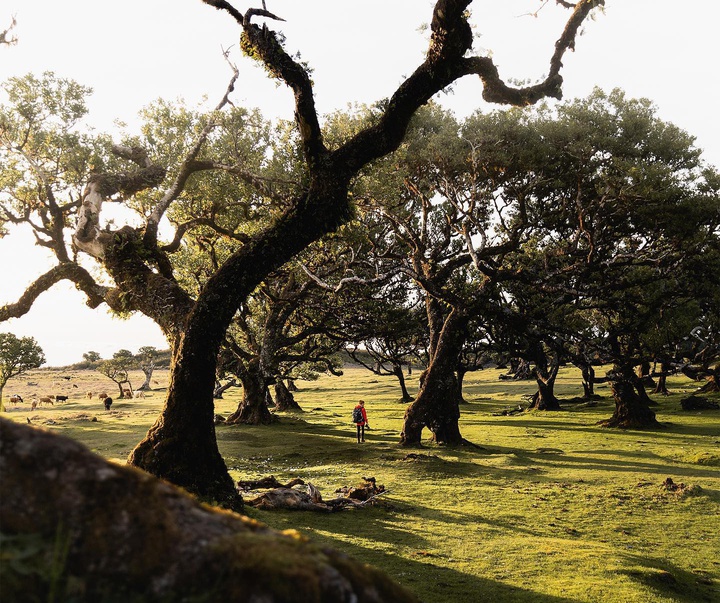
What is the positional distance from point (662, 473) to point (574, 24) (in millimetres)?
15097

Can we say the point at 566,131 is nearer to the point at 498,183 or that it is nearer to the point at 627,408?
the point at 498,183

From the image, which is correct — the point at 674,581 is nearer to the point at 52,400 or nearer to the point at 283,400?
the point at 283,400

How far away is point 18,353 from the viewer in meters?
57.3

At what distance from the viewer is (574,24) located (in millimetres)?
13875

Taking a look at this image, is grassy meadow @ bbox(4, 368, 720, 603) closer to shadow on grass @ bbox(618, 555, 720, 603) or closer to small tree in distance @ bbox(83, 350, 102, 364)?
shadow on grass @ bbox(618, 555, 720, 603)

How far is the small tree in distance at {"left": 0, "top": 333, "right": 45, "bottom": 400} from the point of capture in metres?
56.1

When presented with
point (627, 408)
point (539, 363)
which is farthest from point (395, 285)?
point (627, 408)

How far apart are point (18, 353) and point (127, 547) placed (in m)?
66.3

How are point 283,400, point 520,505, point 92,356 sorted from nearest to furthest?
point 520,505, point 283,400, point 92,356

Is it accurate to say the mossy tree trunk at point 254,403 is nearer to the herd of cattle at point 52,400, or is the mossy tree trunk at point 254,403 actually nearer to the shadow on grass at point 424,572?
the herd of cattle at point 52,400

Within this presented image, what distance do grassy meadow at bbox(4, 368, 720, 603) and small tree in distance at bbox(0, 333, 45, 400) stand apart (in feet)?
96.3

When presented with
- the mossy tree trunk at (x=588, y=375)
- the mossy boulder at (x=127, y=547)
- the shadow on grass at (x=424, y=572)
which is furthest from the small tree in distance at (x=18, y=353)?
the mossy boulder at (x=127, y=547)

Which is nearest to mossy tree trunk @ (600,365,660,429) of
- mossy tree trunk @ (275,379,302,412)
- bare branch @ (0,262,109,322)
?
bare branch @ (0,262,109,322)

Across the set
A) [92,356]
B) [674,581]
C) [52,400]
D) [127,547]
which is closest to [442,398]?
[674,581]
